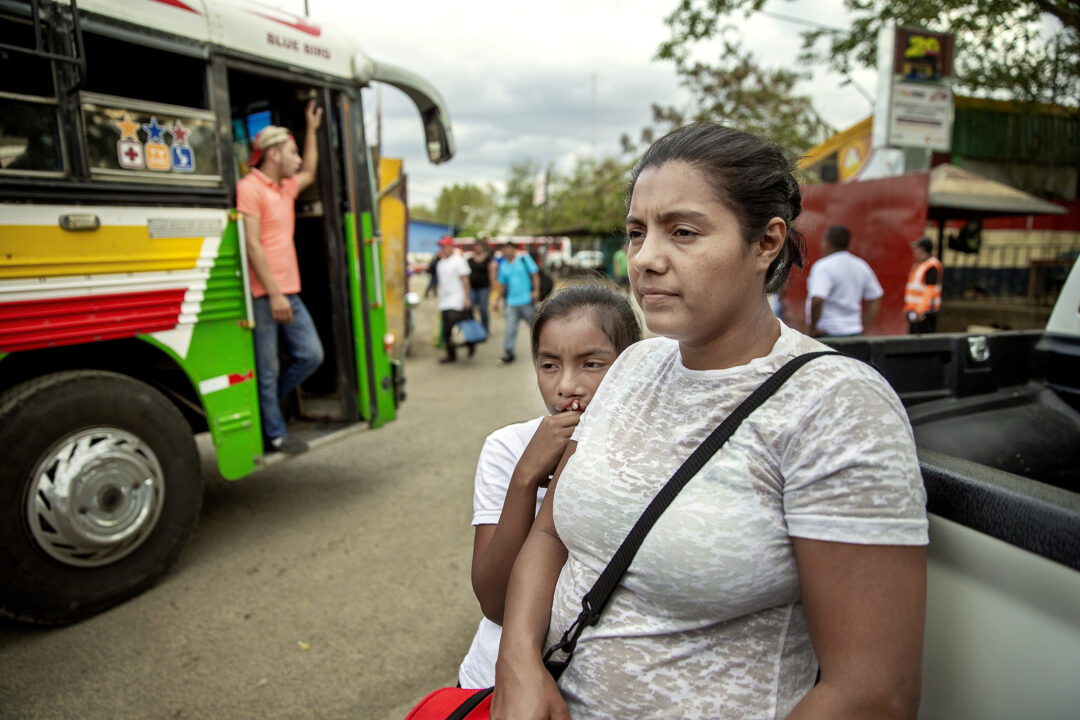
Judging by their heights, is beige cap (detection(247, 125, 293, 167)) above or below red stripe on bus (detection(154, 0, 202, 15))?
below

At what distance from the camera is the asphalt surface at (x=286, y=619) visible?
270 cm

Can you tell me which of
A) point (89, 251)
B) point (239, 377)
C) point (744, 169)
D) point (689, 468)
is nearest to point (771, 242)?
point (744, 169)

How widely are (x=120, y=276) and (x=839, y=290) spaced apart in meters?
5.44

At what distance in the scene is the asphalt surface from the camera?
270cm

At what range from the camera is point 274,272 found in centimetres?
420

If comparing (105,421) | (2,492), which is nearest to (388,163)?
(105,421)

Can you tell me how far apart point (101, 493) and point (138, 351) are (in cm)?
79

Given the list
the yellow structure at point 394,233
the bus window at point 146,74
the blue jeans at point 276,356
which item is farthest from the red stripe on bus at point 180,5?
the yellow structure at point 394,233

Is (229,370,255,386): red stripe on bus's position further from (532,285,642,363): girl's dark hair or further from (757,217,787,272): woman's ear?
(757,217,787,272): woman's ear

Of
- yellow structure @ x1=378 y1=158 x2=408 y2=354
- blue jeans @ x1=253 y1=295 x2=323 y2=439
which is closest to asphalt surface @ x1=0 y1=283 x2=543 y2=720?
blue jeans @ x1=253 y1=295 x2=323 y2=439

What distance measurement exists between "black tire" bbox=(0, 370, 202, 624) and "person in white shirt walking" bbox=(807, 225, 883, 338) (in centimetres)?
512

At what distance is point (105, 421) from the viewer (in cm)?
325

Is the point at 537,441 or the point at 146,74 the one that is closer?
the point at 537,441

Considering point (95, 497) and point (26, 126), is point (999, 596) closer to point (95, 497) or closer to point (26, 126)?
point (95, 497)
